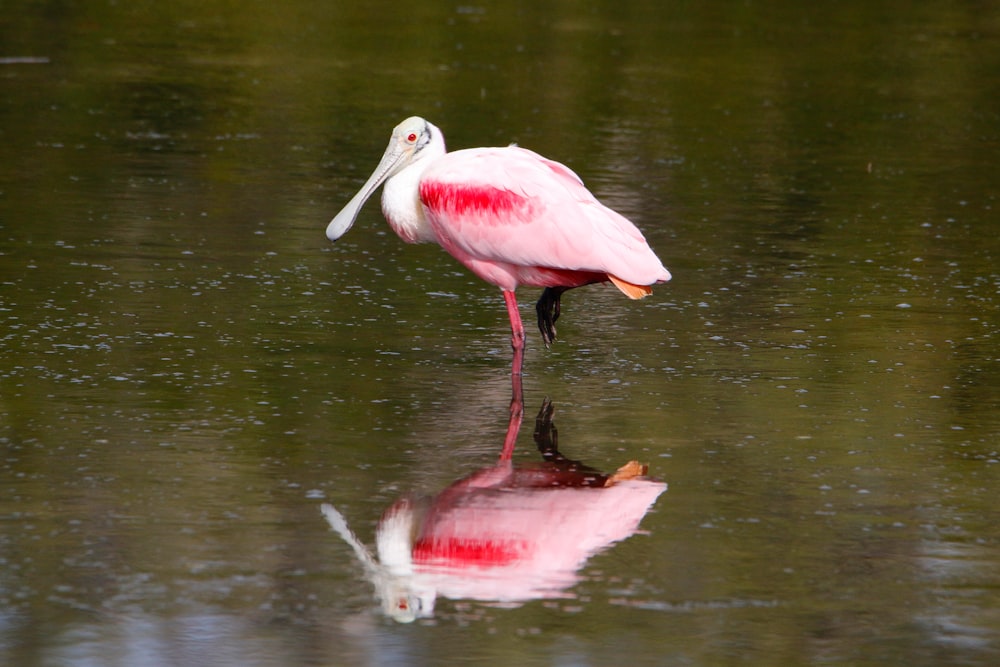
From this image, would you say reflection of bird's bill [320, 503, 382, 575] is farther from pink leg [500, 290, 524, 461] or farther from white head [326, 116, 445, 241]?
white head [326, 116, 445, 241]

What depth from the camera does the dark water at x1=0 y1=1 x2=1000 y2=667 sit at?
555cm

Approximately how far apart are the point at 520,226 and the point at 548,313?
1.33 ft

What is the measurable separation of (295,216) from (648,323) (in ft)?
10.8

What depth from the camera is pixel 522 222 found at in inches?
343

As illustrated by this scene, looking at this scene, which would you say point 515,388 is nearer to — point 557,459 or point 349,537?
point 557,459

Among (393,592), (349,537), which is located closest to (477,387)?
(349,537)

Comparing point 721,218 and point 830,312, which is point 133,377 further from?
point 721,218

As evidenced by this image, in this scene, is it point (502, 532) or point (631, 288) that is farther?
point (631, 288)

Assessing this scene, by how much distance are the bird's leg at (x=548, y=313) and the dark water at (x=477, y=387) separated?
11cm

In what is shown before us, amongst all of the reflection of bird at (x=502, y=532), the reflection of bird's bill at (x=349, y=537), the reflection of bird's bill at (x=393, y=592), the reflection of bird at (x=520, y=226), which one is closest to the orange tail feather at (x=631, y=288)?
the reflection of bird at (x=520, y=226)

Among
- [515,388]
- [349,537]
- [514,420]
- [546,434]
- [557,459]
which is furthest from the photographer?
[515,388]

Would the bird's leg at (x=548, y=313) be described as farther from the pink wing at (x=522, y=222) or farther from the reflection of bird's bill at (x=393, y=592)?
the reflection of bird's bill at (x=393, y=592)

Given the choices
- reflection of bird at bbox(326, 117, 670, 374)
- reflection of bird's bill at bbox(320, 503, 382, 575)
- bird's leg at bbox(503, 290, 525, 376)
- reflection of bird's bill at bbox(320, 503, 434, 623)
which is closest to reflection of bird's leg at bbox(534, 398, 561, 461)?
bird's leg at bbox(503, 290, 525, 376)

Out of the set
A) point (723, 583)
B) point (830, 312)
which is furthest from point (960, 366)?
point (723, 583)
